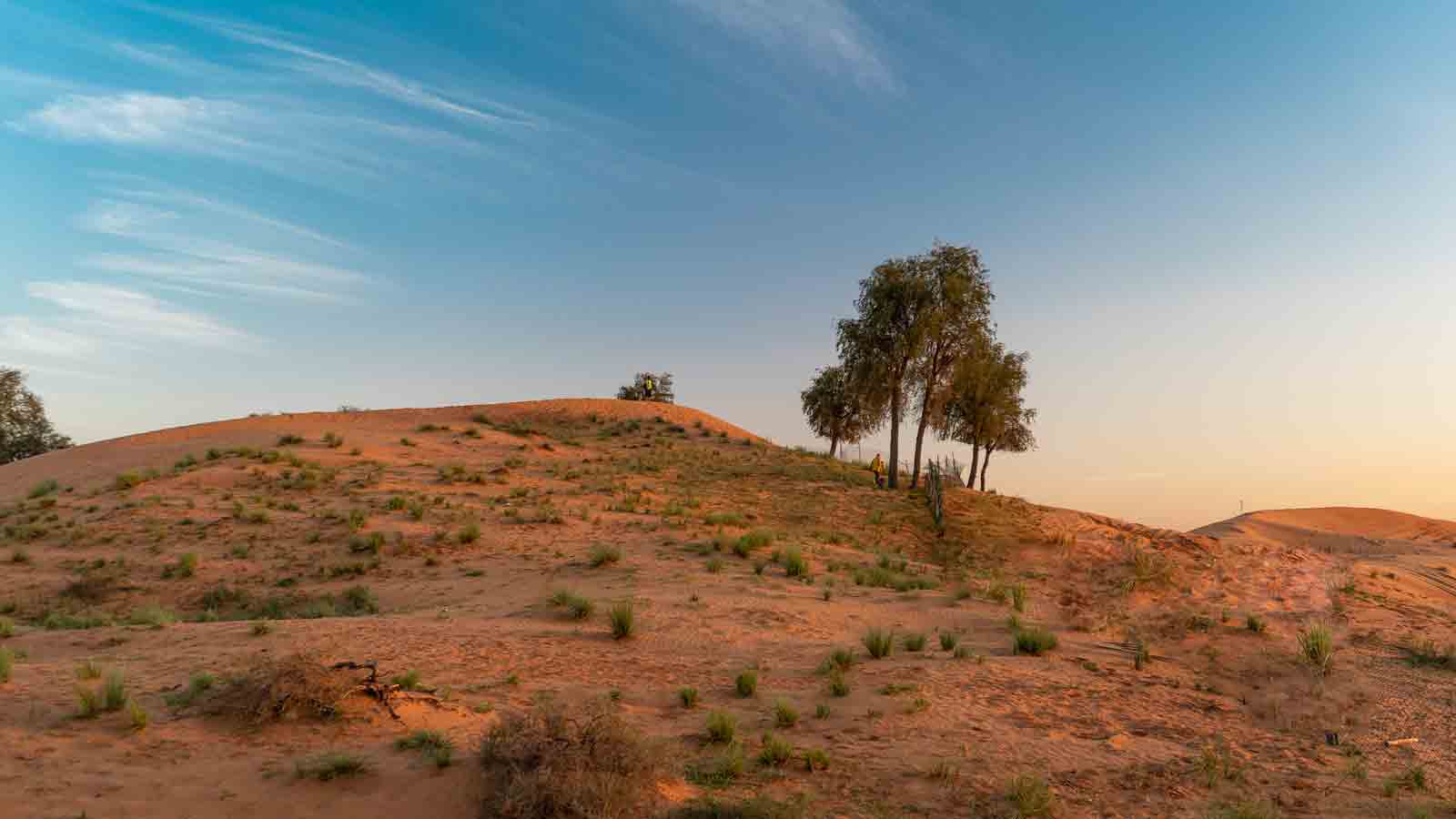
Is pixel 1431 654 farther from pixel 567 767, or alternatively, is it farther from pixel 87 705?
pixel 87 705

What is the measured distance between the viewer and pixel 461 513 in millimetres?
24016

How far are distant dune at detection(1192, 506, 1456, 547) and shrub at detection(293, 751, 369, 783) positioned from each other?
50178 millimetres

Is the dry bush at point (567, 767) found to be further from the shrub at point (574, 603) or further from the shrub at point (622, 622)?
the shrub at point (574, 603)

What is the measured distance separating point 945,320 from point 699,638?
23.5 meters

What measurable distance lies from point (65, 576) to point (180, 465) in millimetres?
12083

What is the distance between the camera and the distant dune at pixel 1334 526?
47938mm

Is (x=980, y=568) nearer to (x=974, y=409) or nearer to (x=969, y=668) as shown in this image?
(x=969, y=668)

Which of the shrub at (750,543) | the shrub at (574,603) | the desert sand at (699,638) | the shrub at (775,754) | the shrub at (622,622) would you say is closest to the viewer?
the desert sand at (699,638)

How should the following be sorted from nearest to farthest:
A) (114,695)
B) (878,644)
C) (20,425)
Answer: (114,695) → (878,644) → (20,425)

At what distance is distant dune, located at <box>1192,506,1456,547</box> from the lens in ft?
157

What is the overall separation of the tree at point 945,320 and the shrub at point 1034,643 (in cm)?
2133

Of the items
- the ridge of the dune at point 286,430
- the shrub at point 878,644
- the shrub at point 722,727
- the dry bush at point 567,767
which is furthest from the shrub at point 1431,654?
the ridge of the dune at point 286,430

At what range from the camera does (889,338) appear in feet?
112

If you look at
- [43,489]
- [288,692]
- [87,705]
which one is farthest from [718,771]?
[43,489]
